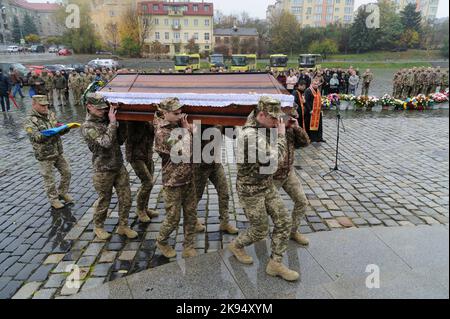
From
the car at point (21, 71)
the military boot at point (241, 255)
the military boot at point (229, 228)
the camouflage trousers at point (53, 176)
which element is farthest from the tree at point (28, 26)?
the military boot at point (241, 255)

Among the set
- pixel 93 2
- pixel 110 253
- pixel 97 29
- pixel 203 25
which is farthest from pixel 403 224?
pixel 203 25

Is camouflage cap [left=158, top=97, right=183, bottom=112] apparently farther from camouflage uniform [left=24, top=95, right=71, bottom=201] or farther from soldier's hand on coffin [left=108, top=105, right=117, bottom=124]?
camouflage uniform [left=24, top=95, right=71, bottom=201]

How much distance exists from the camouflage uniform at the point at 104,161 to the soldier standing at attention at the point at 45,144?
1314mm

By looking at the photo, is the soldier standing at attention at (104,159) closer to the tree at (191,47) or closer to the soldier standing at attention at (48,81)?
the soldier standing at attention at (48,81)

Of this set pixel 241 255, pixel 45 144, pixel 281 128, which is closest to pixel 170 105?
pixel 281 128

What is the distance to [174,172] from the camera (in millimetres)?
3721

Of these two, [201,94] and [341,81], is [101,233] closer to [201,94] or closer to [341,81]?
[201,94]

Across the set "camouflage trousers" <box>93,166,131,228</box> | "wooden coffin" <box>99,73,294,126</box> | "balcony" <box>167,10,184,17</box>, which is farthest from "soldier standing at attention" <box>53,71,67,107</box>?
"balcony" <box>167,10,184,17</box>

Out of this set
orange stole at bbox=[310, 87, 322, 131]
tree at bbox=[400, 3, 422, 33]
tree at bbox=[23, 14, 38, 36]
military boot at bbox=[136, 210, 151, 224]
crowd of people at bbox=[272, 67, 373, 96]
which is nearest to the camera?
military boot at bbox=[136, 210, 151, 224]

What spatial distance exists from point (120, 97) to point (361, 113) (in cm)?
1204

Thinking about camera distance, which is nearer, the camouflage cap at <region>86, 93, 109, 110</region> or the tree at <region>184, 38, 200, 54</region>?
the camouflage cap at <region>86, 93, 109, 110</region>

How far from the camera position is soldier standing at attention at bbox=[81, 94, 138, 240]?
407 cm

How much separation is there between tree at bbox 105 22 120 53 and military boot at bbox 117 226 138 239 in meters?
40.3
